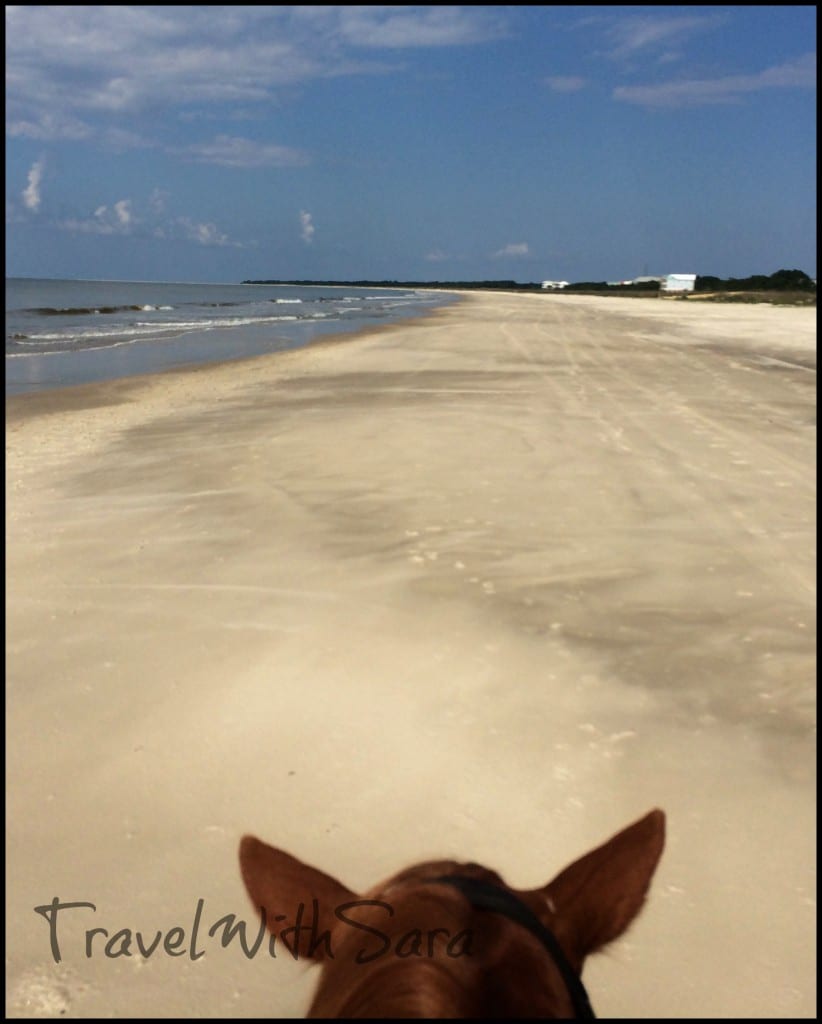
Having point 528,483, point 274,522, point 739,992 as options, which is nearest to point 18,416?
point 274,522

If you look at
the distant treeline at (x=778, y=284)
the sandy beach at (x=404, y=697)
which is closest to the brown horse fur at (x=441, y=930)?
the sandy beach at (x=404, y=697)

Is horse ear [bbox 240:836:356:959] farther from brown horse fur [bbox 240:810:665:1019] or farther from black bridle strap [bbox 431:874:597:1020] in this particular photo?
black bridle strap [bbox 431:874:597:1020]

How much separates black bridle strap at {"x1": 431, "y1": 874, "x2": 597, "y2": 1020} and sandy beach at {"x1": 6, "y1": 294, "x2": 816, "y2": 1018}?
48.3 inches

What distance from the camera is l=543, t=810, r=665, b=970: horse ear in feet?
3.29

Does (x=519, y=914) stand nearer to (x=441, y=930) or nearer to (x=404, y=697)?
(x=441, y=930)

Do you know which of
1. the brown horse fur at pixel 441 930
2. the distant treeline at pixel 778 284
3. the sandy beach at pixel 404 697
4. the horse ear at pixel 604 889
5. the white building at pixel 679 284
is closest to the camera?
the brown horse fur at pixel 441 930

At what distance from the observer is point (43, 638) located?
3699 mm

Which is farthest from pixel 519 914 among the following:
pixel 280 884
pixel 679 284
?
pixel 679 284

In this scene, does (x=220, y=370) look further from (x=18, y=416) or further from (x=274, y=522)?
(x=274, y=522)

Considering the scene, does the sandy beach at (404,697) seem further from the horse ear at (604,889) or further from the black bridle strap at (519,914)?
the black bridle strap at (519,914)

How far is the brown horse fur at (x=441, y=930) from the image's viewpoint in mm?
743

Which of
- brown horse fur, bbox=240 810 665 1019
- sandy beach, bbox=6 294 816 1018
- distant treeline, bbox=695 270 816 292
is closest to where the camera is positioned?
brown horse fur, bbox=240 810 665 1019

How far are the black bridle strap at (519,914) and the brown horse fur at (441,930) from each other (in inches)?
0.4

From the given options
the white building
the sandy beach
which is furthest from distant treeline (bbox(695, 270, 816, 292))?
the sandy beach
